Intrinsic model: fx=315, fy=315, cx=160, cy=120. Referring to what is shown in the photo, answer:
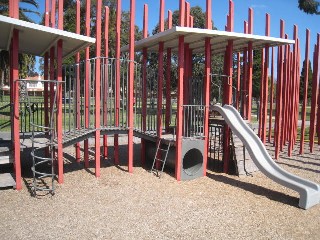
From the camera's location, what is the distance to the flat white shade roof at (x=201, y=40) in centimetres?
800

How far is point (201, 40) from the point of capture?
922cm

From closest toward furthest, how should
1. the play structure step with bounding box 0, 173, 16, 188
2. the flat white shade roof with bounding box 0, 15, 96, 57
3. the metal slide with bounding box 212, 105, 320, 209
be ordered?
the flat white shade roof with bounding box 0, 15, 96, 57 < the metal slide with bounding box 212, 105, 320, 209 < the play structure step with bounding box 0, 173, 16, 188

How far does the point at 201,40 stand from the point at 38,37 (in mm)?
4463

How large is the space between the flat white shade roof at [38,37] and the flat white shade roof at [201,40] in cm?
200

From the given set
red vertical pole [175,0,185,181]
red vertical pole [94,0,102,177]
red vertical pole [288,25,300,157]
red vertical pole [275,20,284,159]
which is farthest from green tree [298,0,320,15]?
red vertical pole [94,0,102,177]

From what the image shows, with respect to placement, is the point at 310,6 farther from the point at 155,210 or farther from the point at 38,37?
the point at 155,210

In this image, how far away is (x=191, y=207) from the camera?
641cm

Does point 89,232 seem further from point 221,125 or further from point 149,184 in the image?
point 221,125

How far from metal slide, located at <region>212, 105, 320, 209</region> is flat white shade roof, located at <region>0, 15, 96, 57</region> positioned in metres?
4.26

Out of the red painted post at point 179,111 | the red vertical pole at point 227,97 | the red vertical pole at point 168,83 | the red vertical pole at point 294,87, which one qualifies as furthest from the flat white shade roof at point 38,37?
the red vertical pole at point 294,87

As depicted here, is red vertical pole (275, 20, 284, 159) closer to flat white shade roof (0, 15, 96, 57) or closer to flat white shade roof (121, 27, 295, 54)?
flat white shade roof (121, 27, 295, 54)

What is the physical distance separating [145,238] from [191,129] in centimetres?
476

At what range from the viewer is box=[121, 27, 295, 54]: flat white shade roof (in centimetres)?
800

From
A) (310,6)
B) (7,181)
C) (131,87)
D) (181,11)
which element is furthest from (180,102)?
(310,6)
